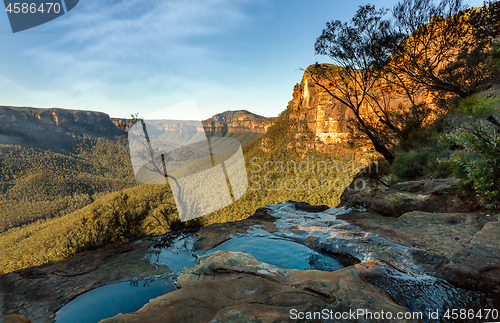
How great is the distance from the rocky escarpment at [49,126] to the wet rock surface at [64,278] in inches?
4152

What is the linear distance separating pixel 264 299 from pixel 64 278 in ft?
13.3

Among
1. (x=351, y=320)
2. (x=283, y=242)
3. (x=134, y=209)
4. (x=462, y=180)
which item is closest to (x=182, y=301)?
(x=351, y=320)

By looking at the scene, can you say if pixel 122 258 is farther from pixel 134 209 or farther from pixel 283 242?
pixel 283 242

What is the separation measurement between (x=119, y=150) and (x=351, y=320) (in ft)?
320

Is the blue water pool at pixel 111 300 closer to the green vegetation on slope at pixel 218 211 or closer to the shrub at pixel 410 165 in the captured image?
the green vegetation on slope at pixel 218 211

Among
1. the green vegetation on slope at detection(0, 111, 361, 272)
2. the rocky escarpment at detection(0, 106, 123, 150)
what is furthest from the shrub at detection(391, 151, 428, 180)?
the rocky escarpment at detection(0, 106, 123, 150)

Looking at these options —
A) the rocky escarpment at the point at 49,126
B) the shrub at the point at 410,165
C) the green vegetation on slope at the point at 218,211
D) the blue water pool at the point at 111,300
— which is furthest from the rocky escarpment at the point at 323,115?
the rocky escarpment at the point at 49,126

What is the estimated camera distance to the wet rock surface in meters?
3.09

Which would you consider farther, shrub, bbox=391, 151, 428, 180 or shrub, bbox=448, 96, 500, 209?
shrub, bbox=391, 151, 428, 180

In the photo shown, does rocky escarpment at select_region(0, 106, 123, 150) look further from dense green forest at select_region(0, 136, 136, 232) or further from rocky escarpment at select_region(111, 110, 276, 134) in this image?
dense green forest at select_region(0, 136, 136, 232)

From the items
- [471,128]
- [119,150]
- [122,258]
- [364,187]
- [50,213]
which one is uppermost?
[119,150]

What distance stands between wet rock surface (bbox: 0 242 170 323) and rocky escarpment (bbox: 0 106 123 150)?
10545 cm

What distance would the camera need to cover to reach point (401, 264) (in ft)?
12.1

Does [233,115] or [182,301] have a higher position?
[233,115]
